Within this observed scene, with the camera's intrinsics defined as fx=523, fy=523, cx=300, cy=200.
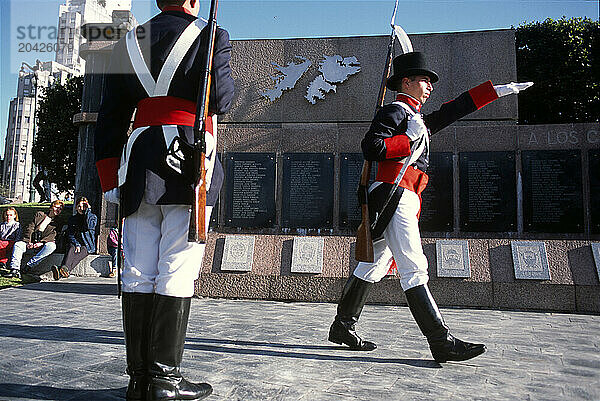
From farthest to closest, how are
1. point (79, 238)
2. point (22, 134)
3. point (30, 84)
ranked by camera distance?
point (30, 84), point (22, 134), point (79, 238)

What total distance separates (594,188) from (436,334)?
4.87 m

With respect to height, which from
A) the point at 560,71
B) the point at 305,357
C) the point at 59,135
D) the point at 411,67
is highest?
the point at 560,71

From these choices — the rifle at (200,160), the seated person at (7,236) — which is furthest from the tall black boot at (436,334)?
the seated person at (7,236)

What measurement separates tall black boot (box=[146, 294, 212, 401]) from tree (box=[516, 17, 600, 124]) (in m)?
21.9

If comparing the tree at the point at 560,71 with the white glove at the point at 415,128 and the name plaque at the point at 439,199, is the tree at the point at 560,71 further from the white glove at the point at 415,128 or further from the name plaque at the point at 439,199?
the white glove at the point at 415,128

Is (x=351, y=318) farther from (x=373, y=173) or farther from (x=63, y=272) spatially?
(x=63, y=272)

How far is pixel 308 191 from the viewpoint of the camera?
757 cm

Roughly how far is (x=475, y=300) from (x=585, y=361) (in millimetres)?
2767

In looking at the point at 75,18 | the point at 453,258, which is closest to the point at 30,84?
the point at 75,18

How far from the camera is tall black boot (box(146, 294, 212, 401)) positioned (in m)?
2.35

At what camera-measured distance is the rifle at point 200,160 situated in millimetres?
2412

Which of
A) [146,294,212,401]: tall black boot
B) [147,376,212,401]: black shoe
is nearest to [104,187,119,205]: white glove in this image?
[146,294,212,401]: tall black boot

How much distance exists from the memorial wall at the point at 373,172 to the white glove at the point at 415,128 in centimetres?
314

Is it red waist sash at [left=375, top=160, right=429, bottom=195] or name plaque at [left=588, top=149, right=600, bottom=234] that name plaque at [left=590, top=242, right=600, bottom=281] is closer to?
name plaque at [left=588, top=149, right=600, bottom=234]
